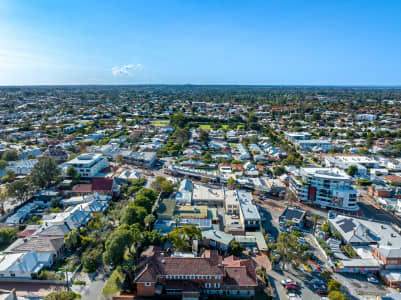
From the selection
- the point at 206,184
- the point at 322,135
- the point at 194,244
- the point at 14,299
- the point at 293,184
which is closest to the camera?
the point at 14,299

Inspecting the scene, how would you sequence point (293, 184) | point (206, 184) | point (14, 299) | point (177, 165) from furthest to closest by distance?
point (177, 165) → point (206, 184) → point (293, 184) → point (14, 299)

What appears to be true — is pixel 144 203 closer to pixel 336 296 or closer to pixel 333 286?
pixel 333 286

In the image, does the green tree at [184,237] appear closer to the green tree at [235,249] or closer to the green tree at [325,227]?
the green tree at [235,249]

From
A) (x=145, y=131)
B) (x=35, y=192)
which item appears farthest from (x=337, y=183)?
(x=145, y=131)

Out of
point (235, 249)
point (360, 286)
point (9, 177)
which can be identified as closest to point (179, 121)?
point (9, 177)

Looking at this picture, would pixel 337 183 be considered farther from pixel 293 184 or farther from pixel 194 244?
pixel 194 244

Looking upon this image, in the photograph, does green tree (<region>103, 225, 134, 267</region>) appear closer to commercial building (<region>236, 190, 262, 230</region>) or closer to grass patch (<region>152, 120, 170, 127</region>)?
commercial building (<region>236, 190, 262, 230</region>)

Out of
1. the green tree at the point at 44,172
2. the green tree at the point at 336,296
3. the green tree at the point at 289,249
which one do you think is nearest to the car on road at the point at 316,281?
the green tree at the point at 289,249
